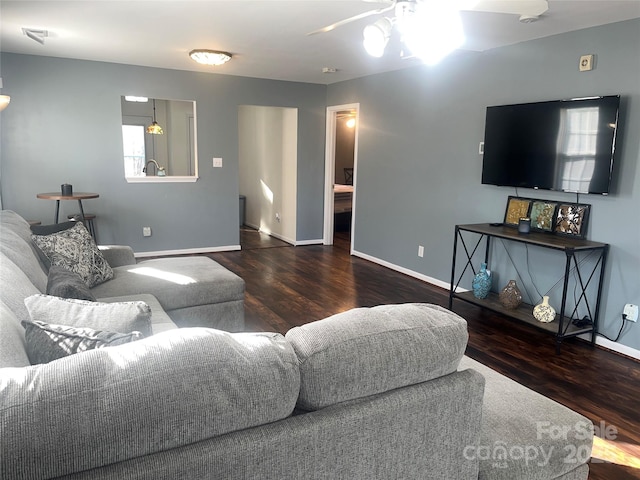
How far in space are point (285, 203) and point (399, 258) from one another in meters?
2.32

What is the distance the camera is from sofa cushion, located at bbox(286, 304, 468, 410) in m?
1.16

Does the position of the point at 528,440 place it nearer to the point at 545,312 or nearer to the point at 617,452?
the point at 617,452

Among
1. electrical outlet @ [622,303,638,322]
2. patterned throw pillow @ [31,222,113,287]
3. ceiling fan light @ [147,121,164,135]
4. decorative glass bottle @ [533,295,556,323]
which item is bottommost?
decorative glass bottle @ [533,295,556,323]

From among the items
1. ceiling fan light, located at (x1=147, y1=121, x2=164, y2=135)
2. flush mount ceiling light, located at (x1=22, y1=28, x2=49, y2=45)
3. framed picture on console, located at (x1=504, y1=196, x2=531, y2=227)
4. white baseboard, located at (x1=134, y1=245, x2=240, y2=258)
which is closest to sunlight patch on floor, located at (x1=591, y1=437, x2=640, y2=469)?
framed picture on console, located at (x1=504, y1=196, x2=531, y2=227)

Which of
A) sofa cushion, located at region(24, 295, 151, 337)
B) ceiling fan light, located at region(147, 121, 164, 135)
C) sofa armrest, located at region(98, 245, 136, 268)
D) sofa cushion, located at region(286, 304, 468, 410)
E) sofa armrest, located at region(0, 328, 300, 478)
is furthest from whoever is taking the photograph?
ceiling fan light, located at region(147, 121, 164, 135)

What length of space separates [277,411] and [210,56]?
424cm

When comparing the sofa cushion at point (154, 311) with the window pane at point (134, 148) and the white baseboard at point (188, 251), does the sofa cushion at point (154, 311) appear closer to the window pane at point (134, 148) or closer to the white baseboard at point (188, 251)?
the white baseboard at point (188, 251)

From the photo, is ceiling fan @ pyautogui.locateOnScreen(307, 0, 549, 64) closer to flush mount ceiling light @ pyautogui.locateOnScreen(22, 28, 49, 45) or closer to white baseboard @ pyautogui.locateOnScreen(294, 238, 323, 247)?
flush mount ceiling light @ pyautogui.locateOnScreen(22, 28, 49, 45)

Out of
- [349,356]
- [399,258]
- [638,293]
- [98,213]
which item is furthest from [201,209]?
[349,356]

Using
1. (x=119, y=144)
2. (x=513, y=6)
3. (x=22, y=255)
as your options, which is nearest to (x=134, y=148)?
(x=119, y=144)

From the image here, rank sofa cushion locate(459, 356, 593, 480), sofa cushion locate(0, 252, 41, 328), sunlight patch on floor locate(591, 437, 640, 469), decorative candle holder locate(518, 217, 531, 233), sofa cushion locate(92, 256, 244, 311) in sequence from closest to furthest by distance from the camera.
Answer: sofa cushion locate(459, 356, 593, 480) → sofa cushion locate(0, 252, 41, 328) → sunlight patch on floor locate(591, 437, 640, 469) → sofa cushion locate(92, 256, 244, 311) → decorative candle holder locate(518, 217, 531, 233)

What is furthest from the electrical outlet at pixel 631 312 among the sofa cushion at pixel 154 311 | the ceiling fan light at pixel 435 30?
the sofa cushion at pixel 154 311

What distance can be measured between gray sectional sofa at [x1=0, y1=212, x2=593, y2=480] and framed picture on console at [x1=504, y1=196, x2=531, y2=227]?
2687 millimetres

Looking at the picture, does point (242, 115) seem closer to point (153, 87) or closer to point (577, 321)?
point (153, 87)
